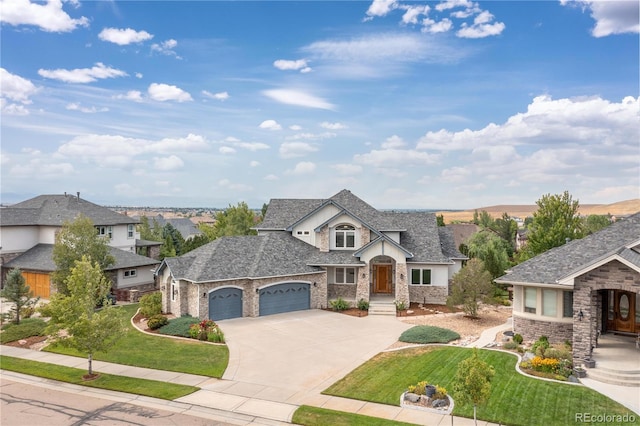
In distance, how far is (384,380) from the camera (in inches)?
654

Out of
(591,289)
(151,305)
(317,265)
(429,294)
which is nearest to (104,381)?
(151,305)

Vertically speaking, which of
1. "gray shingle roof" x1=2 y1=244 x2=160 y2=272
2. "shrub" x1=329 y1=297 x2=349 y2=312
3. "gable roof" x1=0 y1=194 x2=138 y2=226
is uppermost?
"gable roof" x1=0 y1=194 x2=138 y2=226

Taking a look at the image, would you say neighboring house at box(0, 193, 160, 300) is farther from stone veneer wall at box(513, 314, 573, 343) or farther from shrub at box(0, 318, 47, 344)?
stone veneer wall at box(513, 314, 573, 343)

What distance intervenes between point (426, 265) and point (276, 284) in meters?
11.0

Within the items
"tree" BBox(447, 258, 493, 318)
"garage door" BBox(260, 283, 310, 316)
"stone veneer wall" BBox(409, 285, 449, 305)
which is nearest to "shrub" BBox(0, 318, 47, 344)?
"garage door" BBox(260, 283, 310, 316)

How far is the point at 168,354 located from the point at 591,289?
1800cm

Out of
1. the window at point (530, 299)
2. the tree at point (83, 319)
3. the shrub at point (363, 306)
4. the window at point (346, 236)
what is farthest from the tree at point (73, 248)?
the window at point (530, 299)

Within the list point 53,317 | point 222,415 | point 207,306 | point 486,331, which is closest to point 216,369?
point 222,415

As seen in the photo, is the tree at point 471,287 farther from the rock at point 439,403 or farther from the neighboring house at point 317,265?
the rock at point 439,403

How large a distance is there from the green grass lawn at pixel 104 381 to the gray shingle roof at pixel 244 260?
8.74 meters

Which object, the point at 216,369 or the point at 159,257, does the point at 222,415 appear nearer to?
the point at 216,369

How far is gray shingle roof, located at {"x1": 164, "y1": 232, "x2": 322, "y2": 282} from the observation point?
2725 centimetres

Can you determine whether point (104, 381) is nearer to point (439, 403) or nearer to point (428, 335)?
point (439, 403)

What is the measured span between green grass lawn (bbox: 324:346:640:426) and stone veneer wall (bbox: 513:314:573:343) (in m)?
2.53
